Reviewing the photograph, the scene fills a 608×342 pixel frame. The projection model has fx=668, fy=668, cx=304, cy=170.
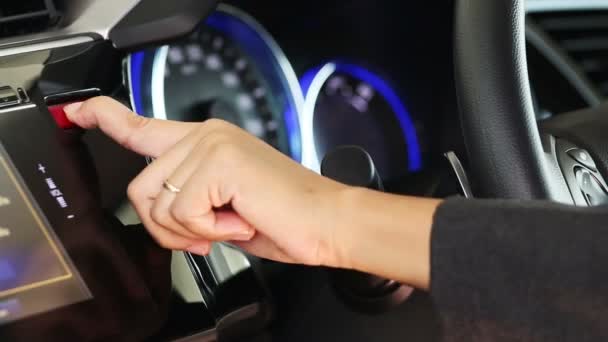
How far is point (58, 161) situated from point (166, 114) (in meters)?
0.17

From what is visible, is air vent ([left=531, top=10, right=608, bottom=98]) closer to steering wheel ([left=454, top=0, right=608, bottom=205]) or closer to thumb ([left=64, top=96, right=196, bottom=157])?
steering wheel ([left=454, top=0, right=608, bottom=205])

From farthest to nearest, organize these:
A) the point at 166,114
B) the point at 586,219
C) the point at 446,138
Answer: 1. the point at 446,138
2. the point at 166,114
3. the point at 586,219

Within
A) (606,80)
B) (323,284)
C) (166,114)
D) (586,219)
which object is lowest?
(606,80)

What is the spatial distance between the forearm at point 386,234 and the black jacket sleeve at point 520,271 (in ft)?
0.09

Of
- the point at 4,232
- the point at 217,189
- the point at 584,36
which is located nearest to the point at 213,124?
the point at 217,189

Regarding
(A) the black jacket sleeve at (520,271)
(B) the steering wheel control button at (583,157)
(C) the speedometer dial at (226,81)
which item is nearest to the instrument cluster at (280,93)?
(C) the speedometer dial at (226,81)

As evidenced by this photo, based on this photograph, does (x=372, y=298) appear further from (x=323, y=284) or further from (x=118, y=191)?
(x=118, y=191)

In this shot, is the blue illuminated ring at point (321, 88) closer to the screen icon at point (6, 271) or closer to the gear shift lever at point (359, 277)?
the gear shift lever at point (359, 277)

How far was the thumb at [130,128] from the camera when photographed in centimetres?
51

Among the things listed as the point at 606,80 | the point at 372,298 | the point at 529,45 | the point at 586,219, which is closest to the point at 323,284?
the point at 372,298

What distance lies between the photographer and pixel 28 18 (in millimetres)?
550

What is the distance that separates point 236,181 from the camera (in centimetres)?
47

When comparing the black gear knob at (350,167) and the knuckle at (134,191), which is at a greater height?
the knuckle at (134,191)

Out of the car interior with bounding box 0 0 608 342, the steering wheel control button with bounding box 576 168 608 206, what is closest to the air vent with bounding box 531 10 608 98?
the car interior with bounding box 0 0 608 342
